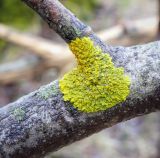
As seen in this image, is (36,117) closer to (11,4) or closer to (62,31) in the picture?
(62,31)

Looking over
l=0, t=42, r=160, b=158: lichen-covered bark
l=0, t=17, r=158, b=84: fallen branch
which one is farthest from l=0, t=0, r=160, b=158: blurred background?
l=0, t=42, r=160, b=158: lichen-covered bark

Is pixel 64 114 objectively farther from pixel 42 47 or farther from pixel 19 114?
pixel 42 47

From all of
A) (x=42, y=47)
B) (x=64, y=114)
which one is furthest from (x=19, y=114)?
(x=42, y=47)

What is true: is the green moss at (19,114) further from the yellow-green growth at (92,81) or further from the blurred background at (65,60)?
the blurred background at (65,60)

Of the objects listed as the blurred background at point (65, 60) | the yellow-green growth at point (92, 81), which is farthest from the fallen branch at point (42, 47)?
the yellow-green growth at point (92, 81)

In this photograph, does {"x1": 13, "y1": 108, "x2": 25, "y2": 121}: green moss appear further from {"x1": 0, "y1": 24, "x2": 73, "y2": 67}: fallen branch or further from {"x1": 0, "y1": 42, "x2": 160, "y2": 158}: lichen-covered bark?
{"x1": 0, "y1": 24, "x2": 73, "y2": 67}: fallen branch

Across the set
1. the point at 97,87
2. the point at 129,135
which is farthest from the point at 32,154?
the point at 129,135

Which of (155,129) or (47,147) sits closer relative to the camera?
(47,147)
